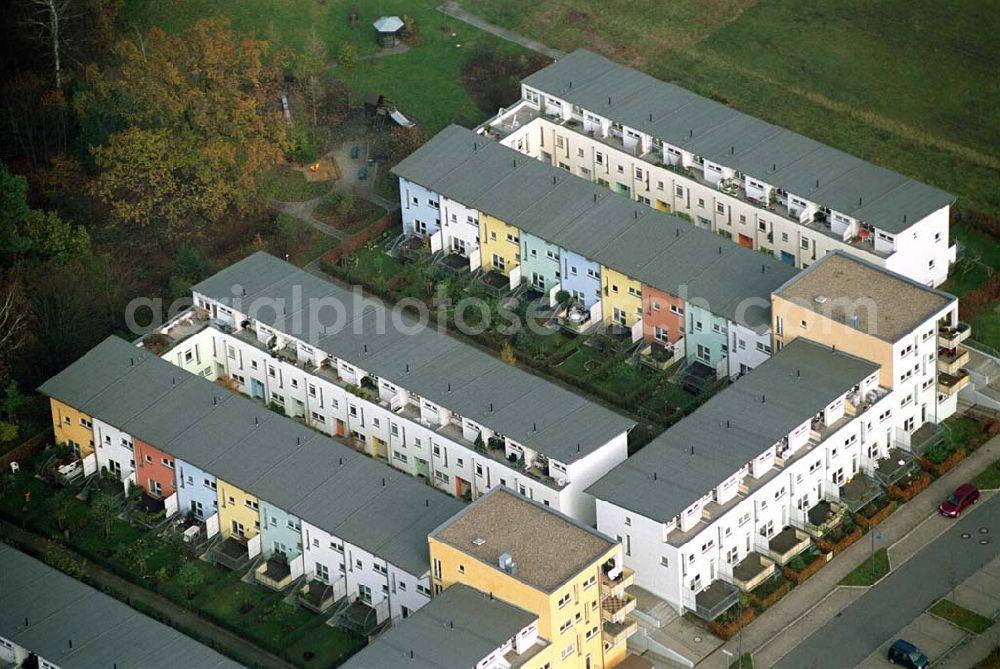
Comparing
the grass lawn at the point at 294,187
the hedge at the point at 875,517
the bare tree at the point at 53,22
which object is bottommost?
the hedge at the point at 875,517

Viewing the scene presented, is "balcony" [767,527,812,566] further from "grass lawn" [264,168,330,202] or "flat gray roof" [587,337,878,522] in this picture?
"grass lawn" [264,168,330,202]

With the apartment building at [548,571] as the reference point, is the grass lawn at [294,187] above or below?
below

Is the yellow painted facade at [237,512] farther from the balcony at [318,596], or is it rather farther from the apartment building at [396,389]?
the apartment building at [396,389]

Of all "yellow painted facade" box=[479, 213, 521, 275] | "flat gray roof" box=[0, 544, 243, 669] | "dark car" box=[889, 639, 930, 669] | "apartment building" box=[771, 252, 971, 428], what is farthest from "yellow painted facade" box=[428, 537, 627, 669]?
"yellow painted facade" box=[479, 213, 521, 275]

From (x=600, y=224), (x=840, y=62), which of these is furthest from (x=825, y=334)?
(x=840, y=62)

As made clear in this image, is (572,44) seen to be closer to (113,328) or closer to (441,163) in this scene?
(441,163)

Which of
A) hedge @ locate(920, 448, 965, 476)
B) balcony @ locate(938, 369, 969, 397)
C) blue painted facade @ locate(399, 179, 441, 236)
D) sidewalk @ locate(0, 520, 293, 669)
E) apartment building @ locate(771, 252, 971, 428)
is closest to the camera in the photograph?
sidewalk @ locate(0, 520, 293, 669)

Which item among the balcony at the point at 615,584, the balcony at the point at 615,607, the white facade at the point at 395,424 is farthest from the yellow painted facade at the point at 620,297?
the balcony at the point at 615,607

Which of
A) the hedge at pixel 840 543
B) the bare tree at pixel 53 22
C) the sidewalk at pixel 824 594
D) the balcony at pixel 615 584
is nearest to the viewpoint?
the balcony at pixel 615 584
